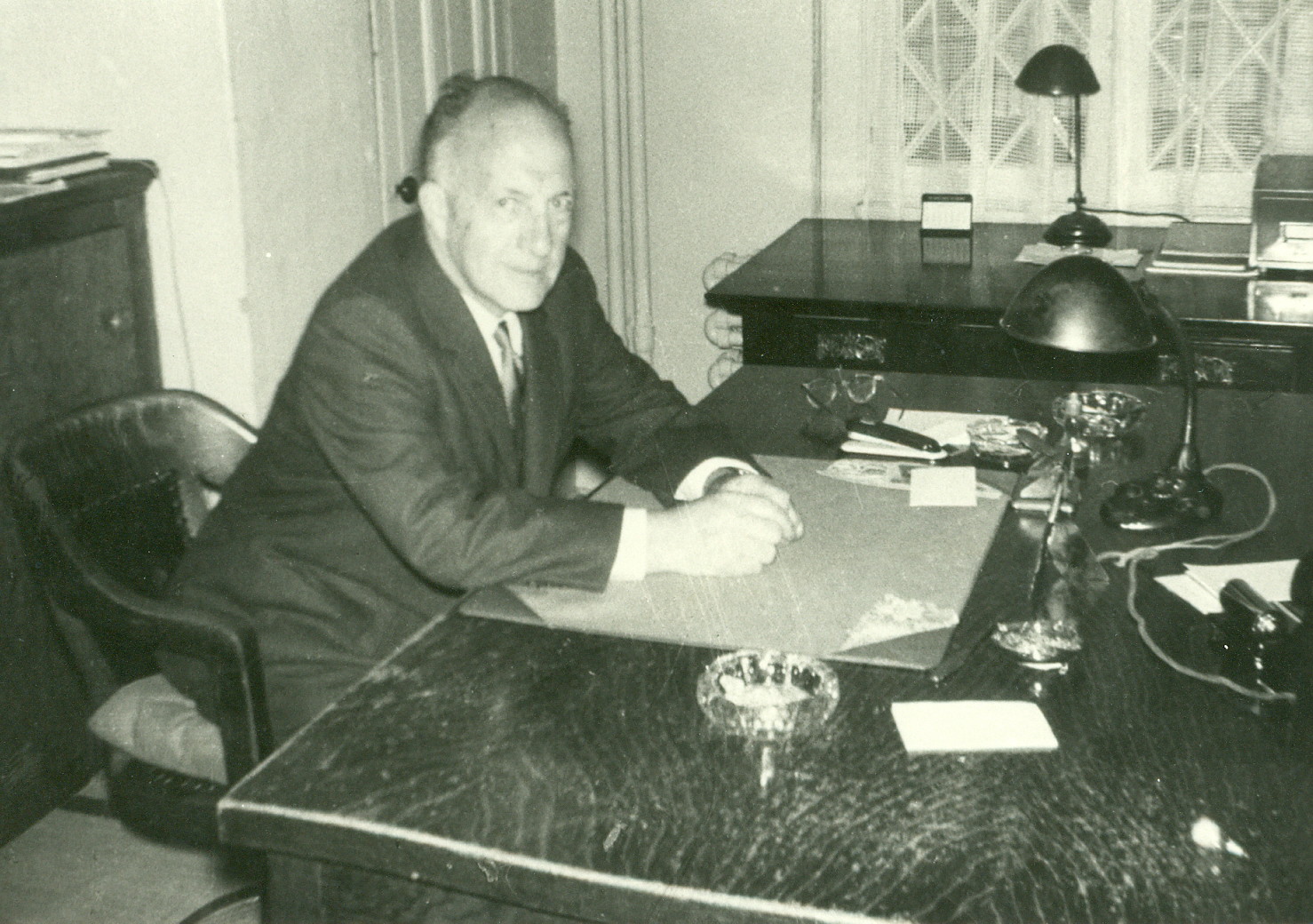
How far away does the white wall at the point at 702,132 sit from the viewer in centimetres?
400

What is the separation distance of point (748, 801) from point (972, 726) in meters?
0.27

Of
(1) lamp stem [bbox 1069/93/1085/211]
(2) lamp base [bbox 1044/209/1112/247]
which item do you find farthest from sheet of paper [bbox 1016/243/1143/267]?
(1) lamp stem [bbox 1069/93/1085/211]

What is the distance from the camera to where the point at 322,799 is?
4.16ft

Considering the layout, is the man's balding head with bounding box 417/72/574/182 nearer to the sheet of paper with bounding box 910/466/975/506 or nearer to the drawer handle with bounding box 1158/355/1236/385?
the sheet of paper with bounding box 910/466/975/506

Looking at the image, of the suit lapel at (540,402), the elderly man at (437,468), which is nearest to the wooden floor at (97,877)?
the elderly man at (437,468)

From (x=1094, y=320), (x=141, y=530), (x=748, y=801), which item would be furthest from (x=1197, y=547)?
(x=141, y=530)

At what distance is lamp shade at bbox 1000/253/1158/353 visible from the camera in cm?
176

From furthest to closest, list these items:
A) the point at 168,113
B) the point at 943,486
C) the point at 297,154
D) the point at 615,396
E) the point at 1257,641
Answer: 1. the point at 297,154
2. the point at 168,113
3. the point at 615,396
4. the point at 943,486
5. the point at 1257,641

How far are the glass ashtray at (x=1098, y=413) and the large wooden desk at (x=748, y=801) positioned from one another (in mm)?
687

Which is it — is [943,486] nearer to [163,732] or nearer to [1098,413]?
[1098,413]

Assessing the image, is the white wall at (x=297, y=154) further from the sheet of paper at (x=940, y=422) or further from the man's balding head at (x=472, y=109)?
the sheet of paper at (x=940, y=422)

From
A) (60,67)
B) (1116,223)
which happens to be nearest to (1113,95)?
(1116,223)

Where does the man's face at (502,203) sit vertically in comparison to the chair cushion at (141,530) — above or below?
above

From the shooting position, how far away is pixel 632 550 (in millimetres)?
1755
